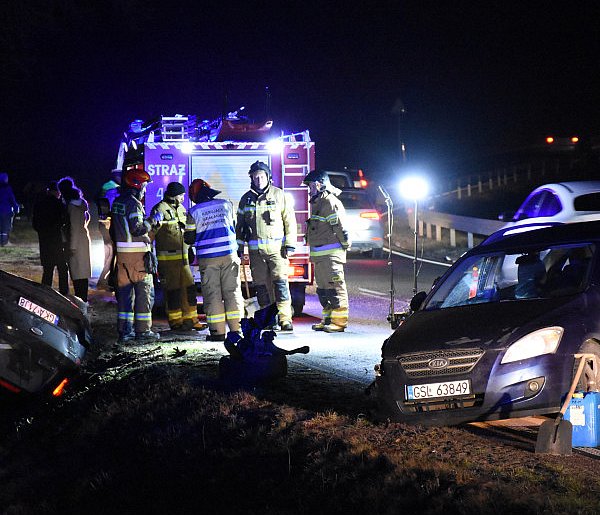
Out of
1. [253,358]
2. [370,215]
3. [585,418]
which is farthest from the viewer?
[370,215]

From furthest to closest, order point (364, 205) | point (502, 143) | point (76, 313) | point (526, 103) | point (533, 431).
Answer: point (526, 103) → point (502, 143) → point (364, 205) → point (76, 313) → point (533, 431)

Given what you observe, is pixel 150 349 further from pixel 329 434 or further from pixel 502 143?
pixel 502 143

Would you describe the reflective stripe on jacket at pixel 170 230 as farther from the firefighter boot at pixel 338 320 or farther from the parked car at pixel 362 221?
the parked car at pixel 362 221

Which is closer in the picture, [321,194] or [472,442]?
[472,442]

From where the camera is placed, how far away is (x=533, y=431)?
7422 mm

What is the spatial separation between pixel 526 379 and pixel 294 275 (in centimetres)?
760

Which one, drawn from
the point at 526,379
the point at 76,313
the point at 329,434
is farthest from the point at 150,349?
the point at 526,379

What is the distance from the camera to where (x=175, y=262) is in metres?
13.1

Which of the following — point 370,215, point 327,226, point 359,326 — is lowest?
point 359,326

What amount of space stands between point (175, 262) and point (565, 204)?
16.2 ft

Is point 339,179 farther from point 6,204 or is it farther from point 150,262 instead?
point 150,262

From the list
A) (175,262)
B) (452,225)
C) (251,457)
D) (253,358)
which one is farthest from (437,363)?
(452,225)

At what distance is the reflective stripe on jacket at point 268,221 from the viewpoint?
12.7m

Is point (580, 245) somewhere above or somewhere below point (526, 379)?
above
